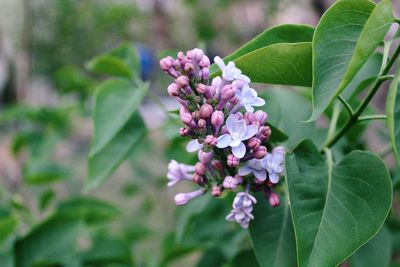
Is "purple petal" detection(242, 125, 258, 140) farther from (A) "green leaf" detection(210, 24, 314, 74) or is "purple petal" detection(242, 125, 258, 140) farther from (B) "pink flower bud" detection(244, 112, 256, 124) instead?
(A) "green leaf" detection(210, 24, 314, 74)

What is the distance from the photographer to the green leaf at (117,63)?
3.71 feet

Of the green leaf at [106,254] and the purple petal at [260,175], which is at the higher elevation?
the purple petal at [260,175]

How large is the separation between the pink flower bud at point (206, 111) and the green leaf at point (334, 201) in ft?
0.41

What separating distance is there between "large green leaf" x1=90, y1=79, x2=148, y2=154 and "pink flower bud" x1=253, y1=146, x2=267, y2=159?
372 mm

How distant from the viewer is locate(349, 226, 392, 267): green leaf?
89 cm

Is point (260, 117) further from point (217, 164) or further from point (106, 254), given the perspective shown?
point (106, 254)

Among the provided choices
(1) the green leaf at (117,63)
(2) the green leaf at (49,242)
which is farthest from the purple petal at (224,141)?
(2) the green leaf at (49,242)

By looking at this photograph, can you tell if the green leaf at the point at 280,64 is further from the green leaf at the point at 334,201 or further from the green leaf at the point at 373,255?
the green leaf at the point at 373,255

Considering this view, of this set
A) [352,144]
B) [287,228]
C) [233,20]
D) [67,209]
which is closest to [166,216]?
[233,20]

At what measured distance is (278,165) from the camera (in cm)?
73

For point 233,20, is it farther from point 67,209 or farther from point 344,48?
point 344,48

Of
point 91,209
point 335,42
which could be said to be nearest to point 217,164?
point 335,42

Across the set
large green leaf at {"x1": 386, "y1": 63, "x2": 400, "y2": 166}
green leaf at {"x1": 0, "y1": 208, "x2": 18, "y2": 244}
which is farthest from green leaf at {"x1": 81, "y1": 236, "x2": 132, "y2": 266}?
large green leaf at {"x1": 386, "y1": 63, "x2": 400, "y2": 166}

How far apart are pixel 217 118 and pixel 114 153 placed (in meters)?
0.48
